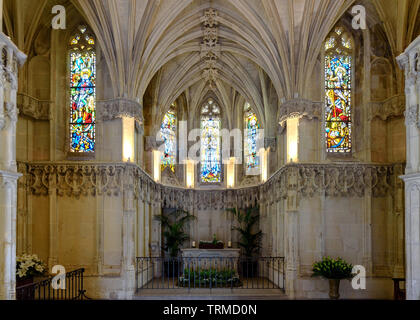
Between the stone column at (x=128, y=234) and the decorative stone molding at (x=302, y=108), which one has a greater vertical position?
the decorative stone molding at (x=302, y=108)

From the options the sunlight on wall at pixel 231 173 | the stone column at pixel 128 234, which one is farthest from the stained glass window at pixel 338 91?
the sunlight on wall at pixel 231 173

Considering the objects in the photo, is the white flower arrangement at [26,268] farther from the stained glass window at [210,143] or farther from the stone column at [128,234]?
the stained glass window at [210,143]

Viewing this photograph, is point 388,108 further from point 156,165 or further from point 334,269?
point 156,165

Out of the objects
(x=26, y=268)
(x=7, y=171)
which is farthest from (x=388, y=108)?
(x=7, y=171)

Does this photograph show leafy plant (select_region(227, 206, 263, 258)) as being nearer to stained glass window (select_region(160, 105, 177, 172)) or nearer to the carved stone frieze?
stained glass window (select_region(160, 105, 177, 172))

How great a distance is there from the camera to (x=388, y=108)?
18375 mm

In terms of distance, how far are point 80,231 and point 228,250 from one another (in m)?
7.02

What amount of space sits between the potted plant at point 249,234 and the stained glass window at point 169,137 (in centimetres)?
430

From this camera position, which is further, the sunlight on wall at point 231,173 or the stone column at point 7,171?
the sunlight on wall at point 231,173

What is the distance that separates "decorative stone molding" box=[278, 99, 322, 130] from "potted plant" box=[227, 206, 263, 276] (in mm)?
8301

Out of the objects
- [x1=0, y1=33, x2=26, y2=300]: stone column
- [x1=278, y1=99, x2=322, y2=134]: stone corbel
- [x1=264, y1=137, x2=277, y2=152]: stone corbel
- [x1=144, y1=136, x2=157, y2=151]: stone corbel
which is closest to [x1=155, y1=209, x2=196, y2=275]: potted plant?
[x1=144, y1=136, x2=157, y2=151]: stone corbel

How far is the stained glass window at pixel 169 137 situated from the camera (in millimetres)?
27406
